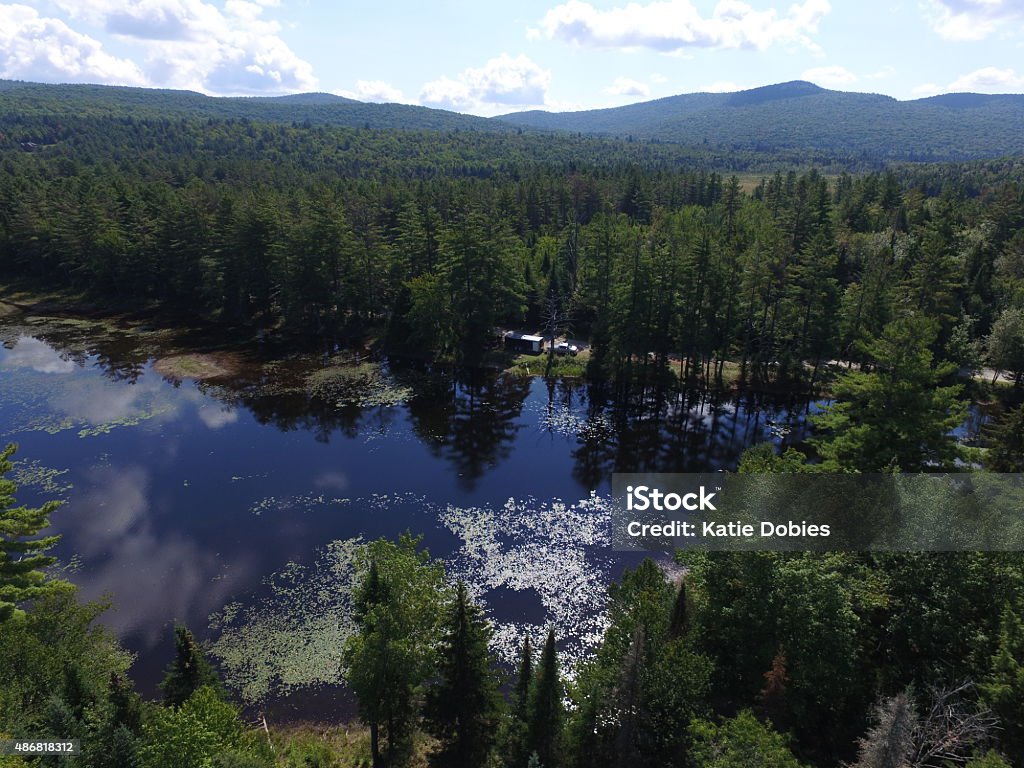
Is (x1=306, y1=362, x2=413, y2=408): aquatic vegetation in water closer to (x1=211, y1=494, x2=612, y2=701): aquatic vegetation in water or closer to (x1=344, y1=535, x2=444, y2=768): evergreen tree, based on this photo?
(x1=211, y1=494, x2=612, y2=701): aquatic vegetation in water

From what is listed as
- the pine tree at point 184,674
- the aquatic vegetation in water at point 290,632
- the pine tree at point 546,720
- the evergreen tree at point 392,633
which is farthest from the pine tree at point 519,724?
the aquatic vegetation in water at point 290,632

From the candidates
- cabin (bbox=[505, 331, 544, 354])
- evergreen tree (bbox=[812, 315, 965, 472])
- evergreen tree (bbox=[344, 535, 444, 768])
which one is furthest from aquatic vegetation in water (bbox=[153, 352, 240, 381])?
evergreen tree (bbox=[812, 315, 965, 472])

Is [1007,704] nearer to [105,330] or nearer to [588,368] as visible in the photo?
[588,368]

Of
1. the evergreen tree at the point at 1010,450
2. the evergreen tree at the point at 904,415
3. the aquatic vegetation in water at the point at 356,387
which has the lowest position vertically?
the aquatic vegetation in water at the point at 356,387

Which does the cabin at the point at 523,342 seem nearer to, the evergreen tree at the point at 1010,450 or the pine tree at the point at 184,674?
the evergreen tree at the point at 1010,450

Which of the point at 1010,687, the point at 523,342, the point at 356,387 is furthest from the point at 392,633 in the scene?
the point at 523,342

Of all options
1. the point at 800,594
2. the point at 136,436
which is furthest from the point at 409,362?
the point at 800,594
